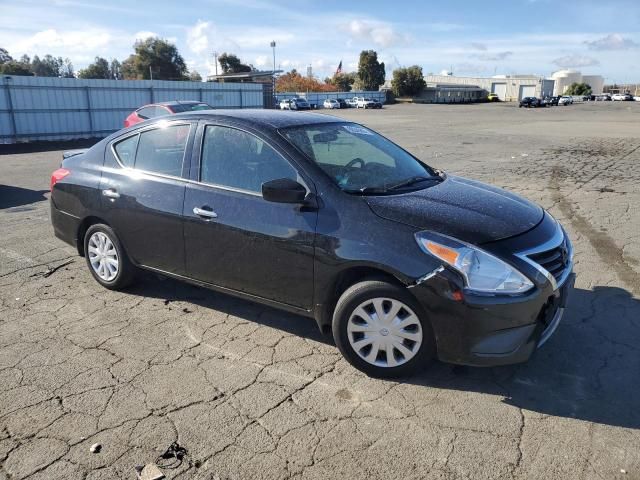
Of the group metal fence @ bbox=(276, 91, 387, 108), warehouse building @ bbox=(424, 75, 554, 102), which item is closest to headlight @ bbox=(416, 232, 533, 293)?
metal fence @ bbox=(276, 91, 387, 108)

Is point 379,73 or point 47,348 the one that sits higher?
point 379,73

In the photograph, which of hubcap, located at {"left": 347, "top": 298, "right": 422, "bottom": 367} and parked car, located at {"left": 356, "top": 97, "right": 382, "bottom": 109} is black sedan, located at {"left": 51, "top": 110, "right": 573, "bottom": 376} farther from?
parked car, located at {"left": 356, "top": 97, "right": 382, "bottom": 109}

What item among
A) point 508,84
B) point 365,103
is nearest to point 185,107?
point 365,103

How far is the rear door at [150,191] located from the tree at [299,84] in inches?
4105

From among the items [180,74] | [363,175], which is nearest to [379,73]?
[180,74]

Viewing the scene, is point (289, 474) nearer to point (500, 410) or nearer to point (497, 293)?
point (500, 410)

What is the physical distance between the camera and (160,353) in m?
3.71

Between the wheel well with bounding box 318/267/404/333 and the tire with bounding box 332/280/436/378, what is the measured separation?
5cm

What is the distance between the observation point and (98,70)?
9775 cm

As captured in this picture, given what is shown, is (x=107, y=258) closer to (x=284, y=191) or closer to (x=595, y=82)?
(x=284, y=191)

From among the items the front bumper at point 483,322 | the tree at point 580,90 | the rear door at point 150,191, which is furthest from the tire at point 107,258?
the tree at point 580,90

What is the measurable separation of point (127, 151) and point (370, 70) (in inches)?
3897

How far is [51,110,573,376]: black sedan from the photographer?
305 cm

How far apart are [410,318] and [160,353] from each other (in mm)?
1808
